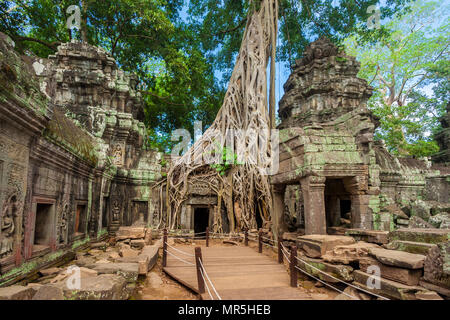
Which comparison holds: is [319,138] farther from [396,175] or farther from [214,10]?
[214,10]

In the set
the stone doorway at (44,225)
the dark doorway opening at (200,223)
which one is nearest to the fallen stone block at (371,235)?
the stone doorway at (44,225)

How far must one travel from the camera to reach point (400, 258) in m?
2.97

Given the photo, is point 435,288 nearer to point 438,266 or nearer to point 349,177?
point 438,266

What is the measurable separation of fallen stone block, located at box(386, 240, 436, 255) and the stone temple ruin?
1 centimetres

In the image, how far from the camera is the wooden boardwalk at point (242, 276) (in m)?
3.46

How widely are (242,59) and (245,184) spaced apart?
5378mm

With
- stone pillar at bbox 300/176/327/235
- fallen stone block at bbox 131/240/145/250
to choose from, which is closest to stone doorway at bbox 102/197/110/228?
fallen stone block at bbox 131/240/145/250

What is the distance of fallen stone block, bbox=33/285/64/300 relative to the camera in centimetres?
245

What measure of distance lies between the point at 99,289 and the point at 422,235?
3.97 meters

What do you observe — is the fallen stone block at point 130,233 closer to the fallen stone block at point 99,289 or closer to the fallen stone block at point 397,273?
the fallen stone block at point 99,289

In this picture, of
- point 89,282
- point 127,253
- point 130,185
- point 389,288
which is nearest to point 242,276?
point 389,288

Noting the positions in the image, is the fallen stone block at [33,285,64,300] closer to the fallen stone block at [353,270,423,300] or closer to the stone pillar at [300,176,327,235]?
the fallen stone block at [353,270,423,300]

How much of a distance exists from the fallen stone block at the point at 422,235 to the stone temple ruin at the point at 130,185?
1 centimetres
